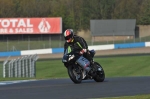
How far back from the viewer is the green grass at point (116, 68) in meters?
36.0

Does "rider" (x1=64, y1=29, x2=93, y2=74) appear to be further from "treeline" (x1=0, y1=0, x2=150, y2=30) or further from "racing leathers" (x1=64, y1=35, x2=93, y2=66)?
"treeline" (x1=0, y1=0, x2=150, y2=30)

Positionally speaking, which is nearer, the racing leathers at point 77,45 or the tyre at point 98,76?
the racing leathers at point 77,45

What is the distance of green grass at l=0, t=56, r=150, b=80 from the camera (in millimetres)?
36000

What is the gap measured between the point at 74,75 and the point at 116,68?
26.3 metres

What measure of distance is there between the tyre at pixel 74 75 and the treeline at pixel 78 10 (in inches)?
2399

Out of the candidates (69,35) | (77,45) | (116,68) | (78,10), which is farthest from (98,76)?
(78,10)

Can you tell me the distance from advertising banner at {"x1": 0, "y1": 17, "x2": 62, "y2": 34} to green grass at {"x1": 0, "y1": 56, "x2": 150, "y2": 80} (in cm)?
2317

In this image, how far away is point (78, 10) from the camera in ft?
270

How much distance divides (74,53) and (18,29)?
56.1 m

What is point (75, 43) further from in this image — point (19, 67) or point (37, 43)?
point (37, 43)

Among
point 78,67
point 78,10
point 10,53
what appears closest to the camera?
point 78,67

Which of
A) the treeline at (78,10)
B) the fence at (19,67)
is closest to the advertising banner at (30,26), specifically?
the treeline at (78,10)

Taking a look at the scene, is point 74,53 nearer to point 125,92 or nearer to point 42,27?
point 125,92

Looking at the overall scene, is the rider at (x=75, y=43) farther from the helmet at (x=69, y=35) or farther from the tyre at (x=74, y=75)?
the tyre at (x=74, y=75)
